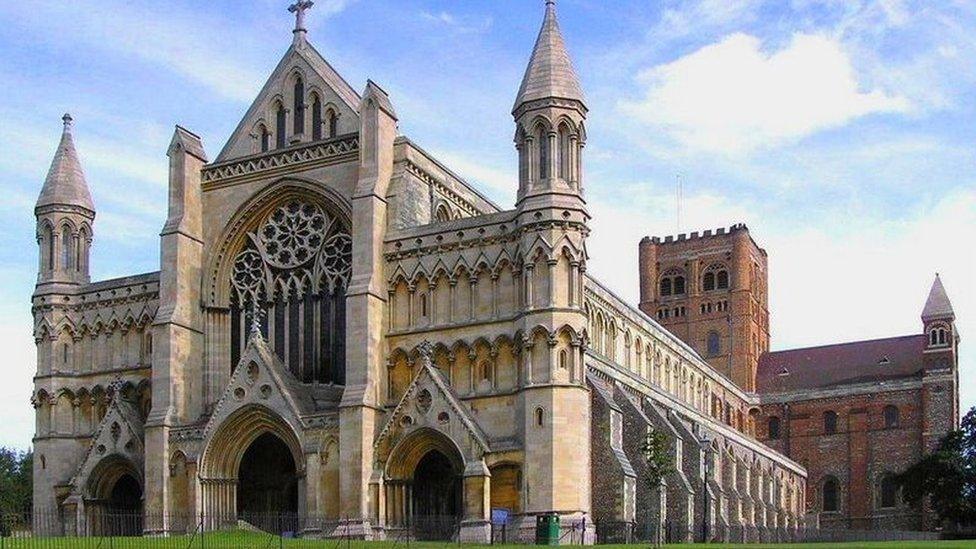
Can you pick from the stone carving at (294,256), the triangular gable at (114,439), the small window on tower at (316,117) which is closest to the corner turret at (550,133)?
the stone carving at (294,256)

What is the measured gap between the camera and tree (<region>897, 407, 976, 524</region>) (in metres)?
80.0

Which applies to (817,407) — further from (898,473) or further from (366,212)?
(366,212)

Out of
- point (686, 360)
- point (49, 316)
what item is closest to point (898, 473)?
point (686, 360)

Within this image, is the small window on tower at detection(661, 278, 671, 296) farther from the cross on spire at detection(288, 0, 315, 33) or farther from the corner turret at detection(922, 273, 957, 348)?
the cross on spire at detection(288, 0, 315, 33)

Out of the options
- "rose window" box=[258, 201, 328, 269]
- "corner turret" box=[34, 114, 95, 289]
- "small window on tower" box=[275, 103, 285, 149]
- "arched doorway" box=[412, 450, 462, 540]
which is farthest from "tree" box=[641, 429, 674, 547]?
"corner turret" box=[34, 114, 95, 289]

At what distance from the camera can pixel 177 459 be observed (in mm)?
54750

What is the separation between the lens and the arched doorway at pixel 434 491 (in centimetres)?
5150

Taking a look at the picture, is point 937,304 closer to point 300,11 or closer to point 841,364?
point 841,364

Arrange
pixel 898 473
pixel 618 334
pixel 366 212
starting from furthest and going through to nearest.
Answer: pixel 898 473 < pixel 618 334 < pixel 366 212

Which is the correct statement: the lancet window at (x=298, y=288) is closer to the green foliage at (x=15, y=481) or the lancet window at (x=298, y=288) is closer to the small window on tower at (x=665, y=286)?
the green foliage at (x=15, y=481)

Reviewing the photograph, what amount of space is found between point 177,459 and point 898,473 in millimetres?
51865

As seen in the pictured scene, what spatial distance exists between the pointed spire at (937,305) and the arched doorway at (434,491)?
173 feet

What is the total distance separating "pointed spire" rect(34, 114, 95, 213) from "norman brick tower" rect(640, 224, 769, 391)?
2089 inches

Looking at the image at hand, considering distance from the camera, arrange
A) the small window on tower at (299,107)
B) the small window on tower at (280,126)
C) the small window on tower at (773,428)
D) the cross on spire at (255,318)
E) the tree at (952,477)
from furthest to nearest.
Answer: the small window on tower at (773,428)
the tree at (952,477)
the small window on tower at (280,126)
the small window on tower at (299,107)
the cross on spire at (255,318)
